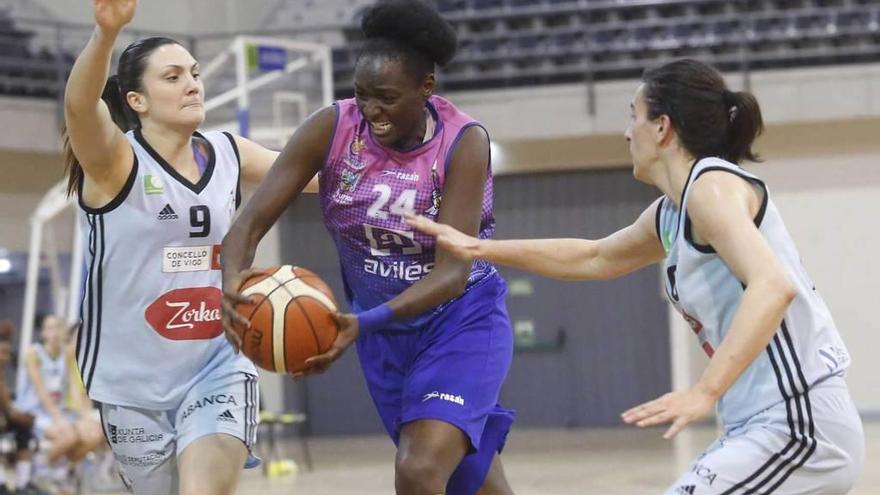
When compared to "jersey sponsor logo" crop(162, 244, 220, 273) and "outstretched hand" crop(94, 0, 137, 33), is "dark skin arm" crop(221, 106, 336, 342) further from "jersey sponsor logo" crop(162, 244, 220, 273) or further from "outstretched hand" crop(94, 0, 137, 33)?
"outstretched hand" crop(94, 0, 137, 33)

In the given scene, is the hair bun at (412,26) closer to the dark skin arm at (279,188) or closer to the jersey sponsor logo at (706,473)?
the dark skin arm at (279,188)

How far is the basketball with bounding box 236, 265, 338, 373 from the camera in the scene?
3188mm

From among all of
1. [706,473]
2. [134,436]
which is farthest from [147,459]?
[706,473]

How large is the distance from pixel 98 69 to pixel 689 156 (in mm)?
1635

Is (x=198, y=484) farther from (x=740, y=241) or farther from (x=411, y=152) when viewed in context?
(x=740, y=241)

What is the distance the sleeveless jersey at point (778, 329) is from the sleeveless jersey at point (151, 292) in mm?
1554

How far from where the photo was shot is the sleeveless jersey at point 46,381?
33.5 feet

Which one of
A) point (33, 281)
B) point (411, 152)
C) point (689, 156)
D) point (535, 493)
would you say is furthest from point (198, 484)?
point (33, 281)

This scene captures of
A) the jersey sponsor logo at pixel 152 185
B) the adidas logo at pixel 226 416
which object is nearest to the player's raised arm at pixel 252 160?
the jersey sponsor logo at pixel 152 185

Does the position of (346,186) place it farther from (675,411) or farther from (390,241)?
(675,411)

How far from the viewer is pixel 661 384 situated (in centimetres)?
1522

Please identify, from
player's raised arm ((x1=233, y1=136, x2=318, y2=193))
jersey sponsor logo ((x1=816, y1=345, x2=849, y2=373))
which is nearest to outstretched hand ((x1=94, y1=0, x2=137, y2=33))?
player's raised arm ((x1=233, y1=136, x2=318, y2=193))

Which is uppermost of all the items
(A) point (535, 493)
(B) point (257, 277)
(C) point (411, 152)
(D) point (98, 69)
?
(D) point (98, 69)

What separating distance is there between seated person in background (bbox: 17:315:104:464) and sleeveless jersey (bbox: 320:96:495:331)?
266 inches
